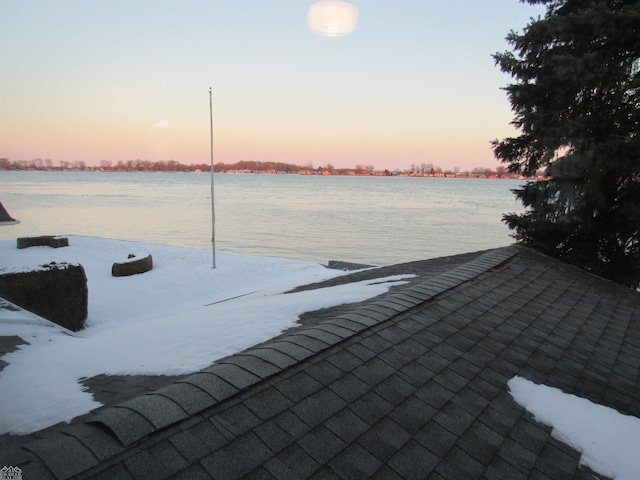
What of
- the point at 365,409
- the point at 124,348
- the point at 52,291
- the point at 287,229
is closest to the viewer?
the point at 365,409

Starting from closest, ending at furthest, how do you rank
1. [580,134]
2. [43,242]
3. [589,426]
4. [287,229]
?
[589,426]
[580,134]
[43,242]
[287,229]

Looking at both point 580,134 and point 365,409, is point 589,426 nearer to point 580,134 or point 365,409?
point 365,409

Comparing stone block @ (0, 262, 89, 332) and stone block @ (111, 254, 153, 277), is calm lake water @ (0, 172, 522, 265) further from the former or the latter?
stone block @ (0, 262, 89, 332)

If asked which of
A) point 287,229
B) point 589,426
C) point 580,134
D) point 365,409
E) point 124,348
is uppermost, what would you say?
point 580,134

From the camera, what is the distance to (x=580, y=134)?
11359 millimetres

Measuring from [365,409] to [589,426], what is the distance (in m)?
2.04

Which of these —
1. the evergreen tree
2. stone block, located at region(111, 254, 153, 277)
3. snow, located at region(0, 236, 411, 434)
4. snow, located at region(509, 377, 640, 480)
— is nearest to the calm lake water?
stone block, located at region(111, 254, 153, 277)

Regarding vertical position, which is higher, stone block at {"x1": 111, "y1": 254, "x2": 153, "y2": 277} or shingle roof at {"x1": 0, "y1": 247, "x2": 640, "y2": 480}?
shingle roof at {"x1": 0, "y1": 247, "x2": 640, "y2": 480}

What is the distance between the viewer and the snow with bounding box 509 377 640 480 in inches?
115

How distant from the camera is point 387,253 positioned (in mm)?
31453

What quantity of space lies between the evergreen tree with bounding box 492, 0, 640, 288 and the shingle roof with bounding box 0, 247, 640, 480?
8.52 meters

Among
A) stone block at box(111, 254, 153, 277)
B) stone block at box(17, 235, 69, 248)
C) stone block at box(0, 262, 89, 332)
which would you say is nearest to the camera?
stone block at box(0, 262, 89, 332)

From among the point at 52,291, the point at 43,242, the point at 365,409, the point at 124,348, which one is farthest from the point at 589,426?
the point at 43,242

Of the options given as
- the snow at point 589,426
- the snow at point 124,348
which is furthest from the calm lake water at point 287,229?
the snow at point 589,426
